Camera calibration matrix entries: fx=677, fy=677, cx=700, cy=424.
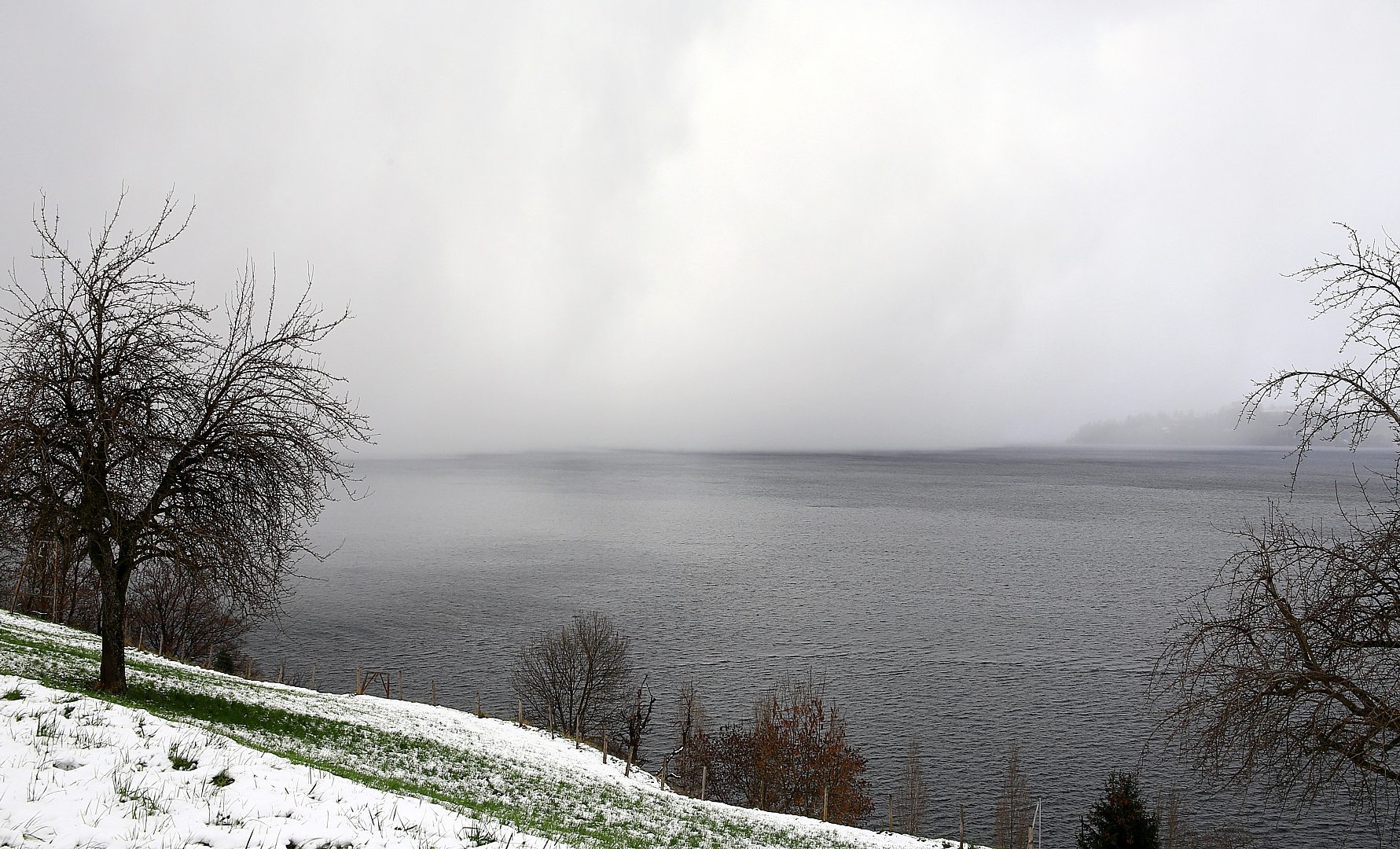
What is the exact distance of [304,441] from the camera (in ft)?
59.3

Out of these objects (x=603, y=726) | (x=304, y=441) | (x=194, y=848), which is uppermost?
(x=304, y=441)

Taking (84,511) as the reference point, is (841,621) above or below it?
below

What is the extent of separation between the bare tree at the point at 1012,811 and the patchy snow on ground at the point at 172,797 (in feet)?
132

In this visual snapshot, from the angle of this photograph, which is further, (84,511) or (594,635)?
(594,635)

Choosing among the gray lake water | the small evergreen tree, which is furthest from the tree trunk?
the small evergreen tree

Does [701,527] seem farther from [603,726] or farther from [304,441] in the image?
[304,441]

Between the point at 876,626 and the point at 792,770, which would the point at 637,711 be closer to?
the point at 792,770

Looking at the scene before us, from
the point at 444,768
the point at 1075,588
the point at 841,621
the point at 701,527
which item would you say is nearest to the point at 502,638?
the point at 841,621

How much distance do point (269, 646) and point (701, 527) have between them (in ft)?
350

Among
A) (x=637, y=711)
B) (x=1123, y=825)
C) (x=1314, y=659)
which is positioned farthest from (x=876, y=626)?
(x=1314, y=659)

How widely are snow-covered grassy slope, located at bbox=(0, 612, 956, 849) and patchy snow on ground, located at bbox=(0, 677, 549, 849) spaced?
2 cm

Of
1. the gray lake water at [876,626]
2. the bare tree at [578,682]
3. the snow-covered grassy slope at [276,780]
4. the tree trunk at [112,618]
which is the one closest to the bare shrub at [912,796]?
the gray lake water at [876,626]

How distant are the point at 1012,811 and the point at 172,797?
4754 cm

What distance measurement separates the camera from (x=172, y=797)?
333 inches
